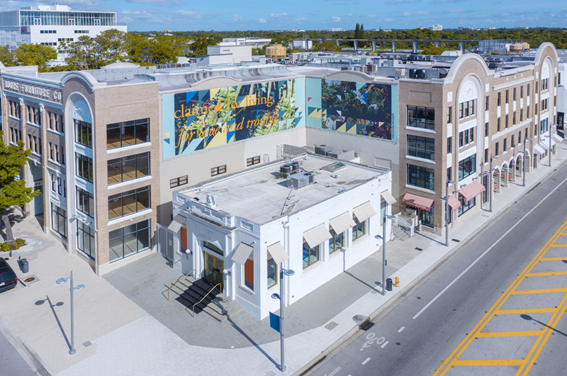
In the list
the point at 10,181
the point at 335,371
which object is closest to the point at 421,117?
the point at 335,371

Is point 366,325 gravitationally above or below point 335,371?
above

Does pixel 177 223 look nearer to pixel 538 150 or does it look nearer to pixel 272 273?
pixel 272 273

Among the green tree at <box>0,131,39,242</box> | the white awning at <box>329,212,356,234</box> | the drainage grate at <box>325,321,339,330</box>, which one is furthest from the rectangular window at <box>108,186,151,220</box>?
the drainage grate at <box>325,321,339,330</box>

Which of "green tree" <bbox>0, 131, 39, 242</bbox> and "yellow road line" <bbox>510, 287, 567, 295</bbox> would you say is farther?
"green tree" <bbox>0, 131, 39, 242</bbox>

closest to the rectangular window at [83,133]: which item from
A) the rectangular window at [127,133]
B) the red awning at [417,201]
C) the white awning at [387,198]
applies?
the rectangular window at [127,133]

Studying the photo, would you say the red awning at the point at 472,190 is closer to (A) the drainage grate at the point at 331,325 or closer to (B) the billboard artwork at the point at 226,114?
(B) the billboard artwork at the point at 226,114

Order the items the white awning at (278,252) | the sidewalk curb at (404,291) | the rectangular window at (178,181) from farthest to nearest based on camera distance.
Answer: the rectangular window at (178,181)
the white awning at (278,252)
the sidewalk curb at (404,291)

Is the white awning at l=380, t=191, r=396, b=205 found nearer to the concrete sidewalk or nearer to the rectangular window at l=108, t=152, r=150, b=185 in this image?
the concrete sidewalk
